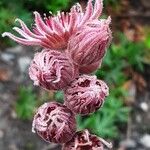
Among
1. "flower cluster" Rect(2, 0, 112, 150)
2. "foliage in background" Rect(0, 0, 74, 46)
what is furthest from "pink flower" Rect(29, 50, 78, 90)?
"foliage in background" Rect(0, 0, 74, 46)

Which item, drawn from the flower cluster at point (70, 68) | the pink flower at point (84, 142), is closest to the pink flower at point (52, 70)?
the flower cluster at point (70, 68)

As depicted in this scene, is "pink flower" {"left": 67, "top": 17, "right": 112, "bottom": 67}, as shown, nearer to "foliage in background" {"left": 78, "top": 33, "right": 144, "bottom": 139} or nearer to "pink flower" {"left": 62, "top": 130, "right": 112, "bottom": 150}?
"pink flower" {"left": 62, "top": 130, "right": 112, "bottom": 150}

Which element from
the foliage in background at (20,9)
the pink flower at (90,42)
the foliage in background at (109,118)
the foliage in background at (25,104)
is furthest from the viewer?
the foliage in background at (20,9)

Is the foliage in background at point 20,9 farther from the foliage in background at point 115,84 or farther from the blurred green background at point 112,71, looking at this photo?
the foliage in background at point 115,84

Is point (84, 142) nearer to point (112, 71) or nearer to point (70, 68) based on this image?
point (70, 68)

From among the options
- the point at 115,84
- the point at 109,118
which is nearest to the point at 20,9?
the point at 115,84

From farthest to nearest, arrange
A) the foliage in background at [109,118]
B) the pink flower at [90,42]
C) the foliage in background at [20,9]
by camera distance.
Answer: the foliage in background at [20,9] < the foliage in background at [109,118] < the pink flower at [90,42]

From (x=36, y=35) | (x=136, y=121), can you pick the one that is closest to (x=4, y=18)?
(x=136, y=121)
